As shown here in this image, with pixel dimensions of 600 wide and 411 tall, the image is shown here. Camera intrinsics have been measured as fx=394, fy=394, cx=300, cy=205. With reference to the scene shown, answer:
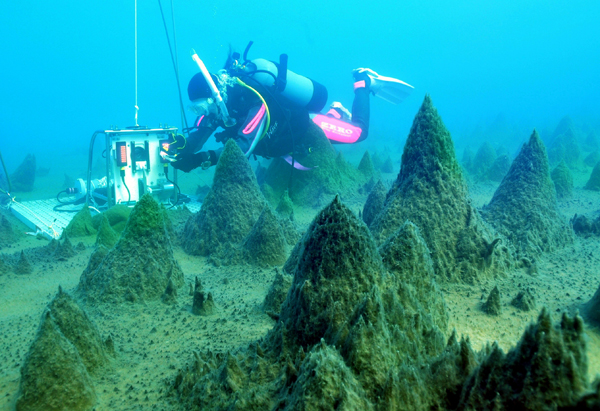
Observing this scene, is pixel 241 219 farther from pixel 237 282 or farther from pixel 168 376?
pixel 168 376

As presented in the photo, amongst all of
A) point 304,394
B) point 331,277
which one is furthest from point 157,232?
point 304,394

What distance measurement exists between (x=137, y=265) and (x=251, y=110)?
242 inches

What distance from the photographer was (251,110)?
10852mm

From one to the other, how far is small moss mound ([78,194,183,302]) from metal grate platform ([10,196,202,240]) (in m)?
5.07

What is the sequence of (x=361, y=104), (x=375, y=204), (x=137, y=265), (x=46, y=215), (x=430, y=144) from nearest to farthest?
1. (x=430, y=144)
2. (x=137, y=265)
3. (x=375, y=204)
4. (x=46, y=215)
5. (x=361, y=104)

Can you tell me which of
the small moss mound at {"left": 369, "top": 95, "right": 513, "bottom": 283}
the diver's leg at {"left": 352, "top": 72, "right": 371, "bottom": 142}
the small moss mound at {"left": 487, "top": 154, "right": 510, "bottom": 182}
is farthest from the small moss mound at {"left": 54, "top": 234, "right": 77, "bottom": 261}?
the small moss mound at {"left": 487, "top": 154, "right": 510, "bottom": 182}

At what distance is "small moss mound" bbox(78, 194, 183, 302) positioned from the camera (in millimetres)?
5805

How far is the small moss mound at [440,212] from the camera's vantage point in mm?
5562

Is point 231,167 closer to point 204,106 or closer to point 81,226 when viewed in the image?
point 204,106

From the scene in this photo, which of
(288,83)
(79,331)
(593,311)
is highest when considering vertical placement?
(288,83)

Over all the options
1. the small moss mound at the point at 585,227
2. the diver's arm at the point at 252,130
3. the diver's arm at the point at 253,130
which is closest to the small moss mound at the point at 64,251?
the diver's arm at the point at 252,130

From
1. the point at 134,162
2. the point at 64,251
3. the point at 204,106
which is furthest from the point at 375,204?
the point at 64,251

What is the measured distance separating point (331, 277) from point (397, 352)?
820 millimetres

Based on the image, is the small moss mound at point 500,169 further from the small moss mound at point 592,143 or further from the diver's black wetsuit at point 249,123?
the small moss mound at point 592,143
